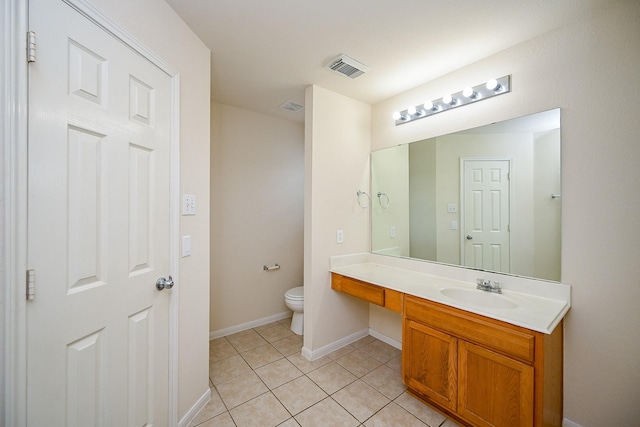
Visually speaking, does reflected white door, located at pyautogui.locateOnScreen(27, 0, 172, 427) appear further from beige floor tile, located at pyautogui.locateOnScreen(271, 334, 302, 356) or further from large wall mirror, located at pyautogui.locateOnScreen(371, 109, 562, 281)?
large wall mirror, located at pyautogui.locateOnScreen(371, 109, 562, 281)

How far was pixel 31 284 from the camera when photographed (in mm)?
806

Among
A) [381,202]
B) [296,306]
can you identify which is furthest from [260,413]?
[381,202]

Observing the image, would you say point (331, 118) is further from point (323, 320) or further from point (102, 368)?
point (102, 368)

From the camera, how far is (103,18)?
101 cm

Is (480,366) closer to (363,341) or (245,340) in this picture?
(363,341)

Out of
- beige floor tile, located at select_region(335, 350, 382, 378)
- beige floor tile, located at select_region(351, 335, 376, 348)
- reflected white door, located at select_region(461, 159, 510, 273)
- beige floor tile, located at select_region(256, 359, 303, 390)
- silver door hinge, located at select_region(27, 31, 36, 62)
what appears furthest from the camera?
beige floor tile, located at select_region(351, 335, 376, 348)

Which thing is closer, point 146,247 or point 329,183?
point 146,247

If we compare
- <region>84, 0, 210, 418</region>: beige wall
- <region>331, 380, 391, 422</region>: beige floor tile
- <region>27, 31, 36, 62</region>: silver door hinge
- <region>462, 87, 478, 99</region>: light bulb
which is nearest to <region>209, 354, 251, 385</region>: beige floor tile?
<region>84, 0, 210, 418</region>: beige wall

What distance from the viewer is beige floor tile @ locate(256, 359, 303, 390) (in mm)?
1933

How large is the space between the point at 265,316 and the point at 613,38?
3477 mm

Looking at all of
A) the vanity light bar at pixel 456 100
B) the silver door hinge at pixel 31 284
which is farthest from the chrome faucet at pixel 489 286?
the silver door hinge at pixel 31 284

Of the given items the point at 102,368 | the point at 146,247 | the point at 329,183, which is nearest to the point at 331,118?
the point at 329,183

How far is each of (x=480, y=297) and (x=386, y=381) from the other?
96cm

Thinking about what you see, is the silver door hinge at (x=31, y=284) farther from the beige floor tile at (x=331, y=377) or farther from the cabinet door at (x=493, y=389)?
the cabinet door at (x=493, y=389)
